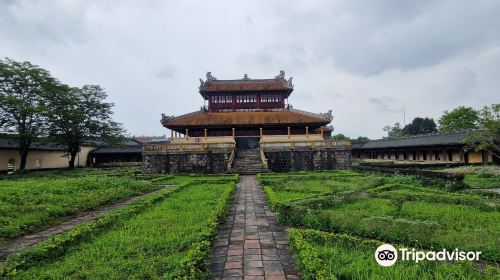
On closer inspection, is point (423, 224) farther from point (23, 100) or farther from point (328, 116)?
point (23, 100)

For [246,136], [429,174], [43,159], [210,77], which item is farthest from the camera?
[210,77]

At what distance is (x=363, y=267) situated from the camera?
A: 16.6ft

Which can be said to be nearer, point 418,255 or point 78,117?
point 418,255

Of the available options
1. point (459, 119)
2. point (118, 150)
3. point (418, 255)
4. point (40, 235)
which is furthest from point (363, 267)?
point (459, 119)

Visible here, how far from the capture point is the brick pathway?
520cm

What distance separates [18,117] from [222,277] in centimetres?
3503

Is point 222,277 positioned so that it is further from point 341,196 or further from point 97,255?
point 341,196

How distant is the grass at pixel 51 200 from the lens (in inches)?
349

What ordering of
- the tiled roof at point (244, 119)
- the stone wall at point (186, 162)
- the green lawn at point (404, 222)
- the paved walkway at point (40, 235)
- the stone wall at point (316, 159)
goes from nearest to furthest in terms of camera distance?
1. the green lawn at point (404, 222)
2. the paved walkway at point (40, 235)
3. the stone wall at point (186, 162)
4. the stone wall at point (316, 159)
5. the tiled roof at point (244, 119)

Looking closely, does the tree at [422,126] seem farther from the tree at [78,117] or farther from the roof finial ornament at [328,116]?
the tree at [78,117]

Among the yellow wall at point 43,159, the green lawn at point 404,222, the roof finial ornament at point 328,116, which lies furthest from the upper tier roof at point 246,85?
the green lawn at point 404,222

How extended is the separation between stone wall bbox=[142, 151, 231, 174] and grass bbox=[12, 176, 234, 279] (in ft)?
60.6

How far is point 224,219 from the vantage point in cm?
893

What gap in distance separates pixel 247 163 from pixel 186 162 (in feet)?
20.0
